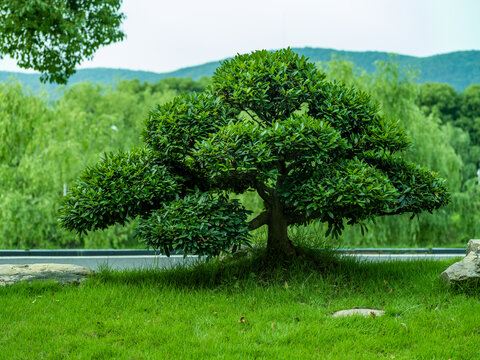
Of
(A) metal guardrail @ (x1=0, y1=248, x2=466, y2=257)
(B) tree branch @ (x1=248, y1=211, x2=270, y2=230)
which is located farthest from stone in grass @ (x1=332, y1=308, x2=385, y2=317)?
(A) metal guardrail @ (x1=0, y1=248, x2=466, y2=257)

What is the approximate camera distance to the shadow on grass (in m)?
5.79

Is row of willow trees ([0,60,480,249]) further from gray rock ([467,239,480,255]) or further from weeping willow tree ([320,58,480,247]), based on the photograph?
gray rock ([467,239,480,255])

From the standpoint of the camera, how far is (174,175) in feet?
19.3

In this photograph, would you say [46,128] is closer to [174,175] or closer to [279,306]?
[174,175]

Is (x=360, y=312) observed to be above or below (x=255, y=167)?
below

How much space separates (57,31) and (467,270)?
29.0 feet

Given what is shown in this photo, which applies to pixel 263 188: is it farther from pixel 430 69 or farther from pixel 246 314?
pixel 430 69

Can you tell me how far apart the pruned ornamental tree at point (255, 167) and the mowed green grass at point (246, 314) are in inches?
23.6

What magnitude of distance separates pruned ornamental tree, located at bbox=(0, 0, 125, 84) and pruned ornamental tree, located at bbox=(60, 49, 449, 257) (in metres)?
4.83

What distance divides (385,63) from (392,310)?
920 centimetres

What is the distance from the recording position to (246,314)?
4762mm

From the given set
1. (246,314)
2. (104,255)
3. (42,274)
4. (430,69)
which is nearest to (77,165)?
(104,255)

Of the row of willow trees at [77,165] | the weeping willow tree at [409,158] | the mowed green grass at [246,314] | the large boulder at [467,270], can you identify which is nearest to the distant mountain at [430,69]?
the row of willow trees at [77,165]

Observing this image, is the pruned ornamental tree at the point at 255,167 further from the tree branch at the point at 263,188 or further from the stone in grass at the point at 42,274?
the stone in grass at the point at 42,274
